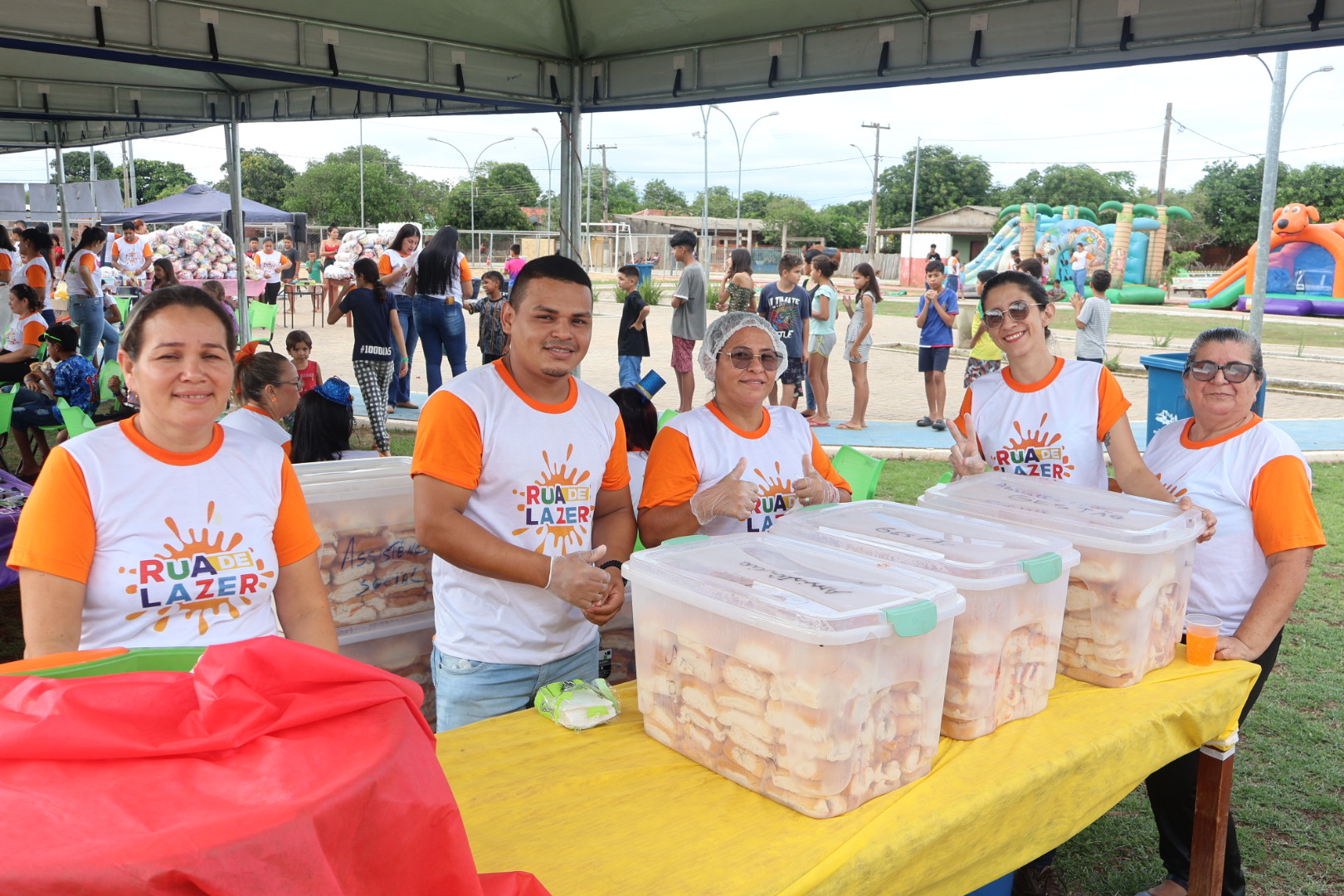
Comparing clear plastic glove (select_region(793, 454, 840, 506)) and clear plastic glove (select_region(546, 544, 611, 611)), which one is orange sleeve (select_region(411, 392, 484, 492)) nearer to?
clear plastic glove (select_region(546, 544, 611, 611))

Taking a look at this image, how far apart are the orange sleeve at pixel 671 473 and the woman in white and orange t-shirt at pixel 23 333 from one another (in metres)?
7.62

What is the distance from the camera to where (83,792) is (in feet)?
2.93

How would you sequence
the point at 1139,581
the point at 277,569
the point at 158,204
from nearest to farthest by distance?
1. the point at 277,569
2. the point at 1139,581
3. the point at 158,204

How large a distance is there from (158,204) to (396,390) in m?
16.7

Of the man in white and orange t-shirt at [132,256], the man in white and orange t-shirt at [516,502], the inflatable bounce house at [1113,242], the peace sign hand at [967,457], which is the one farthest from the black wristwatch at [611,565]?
the inflatable bounce house at [1113,242]

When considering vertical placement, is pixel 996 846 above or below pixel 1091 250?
below

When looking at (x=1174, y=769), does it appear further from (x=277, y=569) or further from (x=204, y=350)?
(x=204, y=350)

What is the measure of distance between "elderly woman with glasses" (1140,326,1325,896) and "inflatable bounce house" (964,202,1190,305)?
113ft

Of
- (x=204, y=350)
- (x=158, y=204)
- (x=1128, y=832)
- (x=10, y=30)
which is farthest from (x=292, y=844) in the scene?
(x=158, y=204)

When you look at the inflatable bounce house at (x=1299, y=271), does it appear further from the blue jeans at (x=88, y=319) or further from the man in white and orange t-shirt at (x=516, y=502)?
the man in white and orange t-shirt at (x=516, y=502)

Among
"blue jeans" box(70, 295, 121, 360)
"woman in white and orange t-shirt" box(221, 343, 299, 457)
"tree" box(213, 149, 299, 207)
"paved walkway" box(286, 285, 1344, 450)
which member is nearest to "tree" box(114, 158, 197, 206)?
"tree" box(213, 149, 299, 207)

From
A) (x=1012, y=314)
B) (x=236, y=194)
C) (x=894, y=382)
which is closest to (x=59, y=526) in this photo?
(x=1012, y=314)

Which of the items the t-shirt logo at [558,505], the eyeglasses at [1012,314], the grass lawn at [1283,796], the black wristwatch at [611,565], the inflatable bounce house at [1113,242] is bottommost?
the grass lawn at [1283,796]

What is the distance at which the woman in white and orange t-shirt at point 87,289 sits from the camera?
32.8ft
